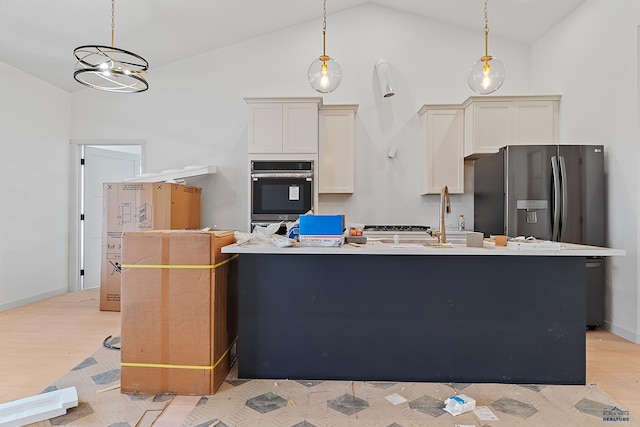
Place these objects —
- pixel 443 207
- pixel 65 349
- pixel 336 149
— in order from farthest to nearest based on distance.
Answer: pixel 336 149
pixel 65 349
pixel 443 207

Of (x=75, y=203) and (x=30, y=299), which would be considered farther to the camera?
(x=75, y=203)

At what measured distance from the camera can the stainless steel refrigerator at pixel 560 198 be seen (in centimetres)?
351

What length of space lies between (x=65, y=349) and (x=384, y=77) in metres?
4.21

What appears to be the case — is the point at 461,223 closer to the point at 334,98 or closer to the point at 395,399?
the point at 334,98

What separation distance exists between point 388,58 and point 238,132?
2.16 meters

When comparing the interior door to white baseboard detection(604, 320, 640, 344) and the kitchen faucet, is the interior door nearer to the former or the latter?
the kitchen faucet

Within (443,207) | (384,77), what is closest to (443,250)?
(443,207)

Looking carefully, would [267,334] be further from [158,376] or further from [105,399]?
[105,399]

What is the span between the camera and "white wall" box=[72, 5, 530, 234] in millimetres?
4805

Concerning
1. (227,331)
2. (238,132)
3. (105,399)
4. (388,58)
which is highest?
(388,58)

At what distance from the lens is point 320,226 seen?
2.33m

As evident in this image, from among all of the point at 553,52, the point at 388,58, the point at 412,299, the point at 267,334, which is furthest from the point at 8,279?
the point at 553,52

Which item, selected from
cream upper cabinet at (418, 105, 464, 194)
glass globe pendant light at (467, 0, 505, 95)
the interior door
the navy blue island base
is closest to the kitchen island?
the navy blue island base

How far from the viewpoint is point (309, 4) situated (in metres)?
4.45
